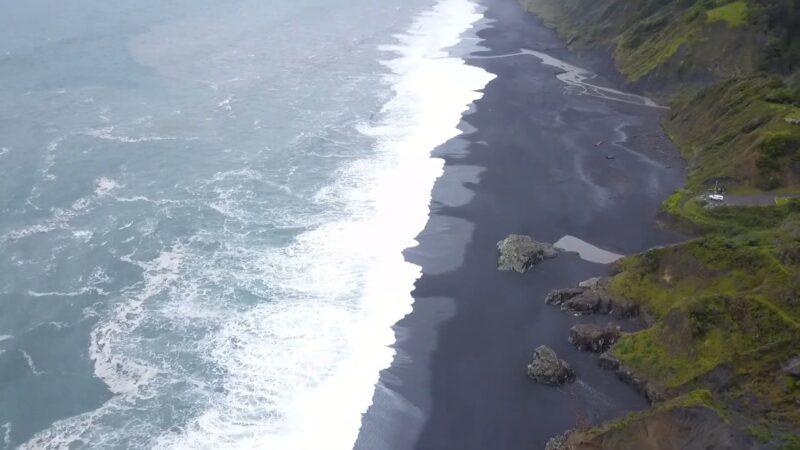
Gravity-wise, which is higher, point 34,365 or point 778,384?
point 778,384

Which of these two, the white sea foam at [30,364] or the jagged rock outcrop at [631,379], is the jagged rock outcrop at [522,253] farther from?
the white sea foam at [30,364]

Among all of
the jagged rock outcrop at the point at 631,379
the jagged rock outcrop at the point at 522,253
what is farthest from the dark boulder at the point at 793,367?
the jagged rock outcrop at the point at 522,253

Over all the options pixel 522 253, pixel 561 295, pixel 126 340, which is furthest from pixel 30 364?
pixel 561 295

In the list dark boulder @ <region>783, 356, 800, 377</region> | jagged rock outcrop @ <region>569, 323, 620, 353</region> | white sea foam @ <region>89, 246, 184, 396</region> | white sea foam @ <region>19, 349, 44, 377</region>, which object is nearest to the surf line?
jagged rock outcrop @ <region>569, 323, 620, 353</region>

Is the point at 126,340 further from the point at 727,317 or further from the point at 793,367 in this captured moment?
the point at 793,367

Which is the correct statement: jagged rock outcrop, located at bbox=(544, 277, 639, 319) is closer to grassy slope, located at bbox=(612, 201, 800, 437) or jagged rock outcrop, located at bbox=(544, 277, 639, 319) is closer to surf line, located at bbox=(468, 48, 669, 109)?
grassy slope, located at bbox=(612, 201, 800, 437)

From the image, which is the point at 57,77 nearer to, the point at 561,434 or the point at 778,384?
the point at 561,434

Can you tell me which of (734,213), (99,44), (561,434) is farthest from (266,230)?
(99,44)
